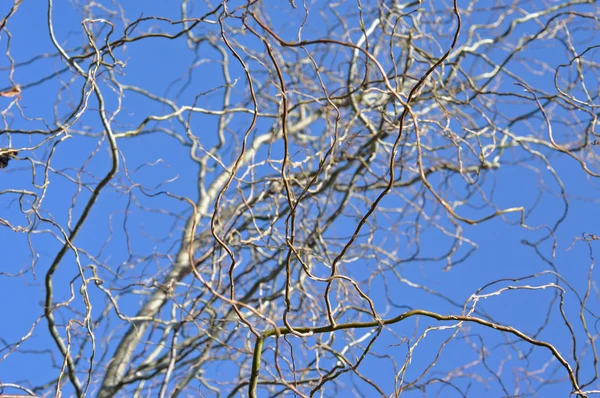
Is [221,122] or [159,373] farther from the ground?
[221,122]

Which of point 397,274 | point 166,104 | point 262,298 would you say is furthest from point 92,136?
point 397,274

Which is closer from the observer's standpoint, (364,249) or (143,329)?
(143,329)

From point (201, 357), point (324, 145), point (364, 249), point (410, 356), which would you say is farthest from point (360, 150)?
point (410, 356)

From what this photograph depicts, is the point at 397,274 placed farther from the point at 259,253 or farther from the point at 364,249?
the point at 259,253

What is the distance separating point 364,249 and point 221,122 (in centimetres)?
117

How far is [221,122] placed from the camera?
4457 mm

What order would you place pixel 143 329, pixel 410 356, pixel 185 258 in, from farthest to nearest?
pixel 185 258, pixel 143 329, pixel 410 356

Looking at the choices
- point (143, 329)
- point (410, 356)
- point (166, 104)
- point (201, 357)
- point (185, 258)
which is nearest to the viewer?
point (410, 356)

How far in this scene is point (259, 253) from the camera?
11.8 ft

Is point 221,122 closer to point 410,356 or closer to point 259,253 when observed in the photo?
point 259,253

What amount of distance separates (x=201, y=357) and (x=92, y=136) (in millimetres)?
1228

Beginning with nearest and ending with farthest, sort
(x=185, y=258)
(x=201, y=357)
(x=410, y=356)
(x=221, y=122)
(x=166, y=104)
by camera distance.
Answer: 1. (x=410, y=356)
2. (x=201, y=357)
3. (x=185, y=258)
4. (x=166, y=104)
5. (x=221, y=122)

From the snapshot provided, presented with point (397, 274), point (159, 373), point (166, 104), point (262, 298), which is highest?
point (166, 104)

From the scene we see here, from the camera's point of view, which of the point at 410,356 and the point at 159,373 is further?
the point at 159,373
